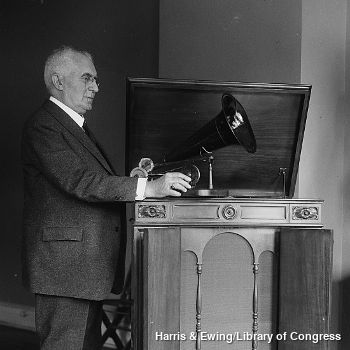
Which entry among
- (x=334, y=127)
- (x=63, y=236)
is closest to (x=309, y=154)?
(x=334, y=127)

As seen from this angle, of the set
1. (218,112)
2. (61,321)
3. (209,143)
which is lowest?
→ (61,321)

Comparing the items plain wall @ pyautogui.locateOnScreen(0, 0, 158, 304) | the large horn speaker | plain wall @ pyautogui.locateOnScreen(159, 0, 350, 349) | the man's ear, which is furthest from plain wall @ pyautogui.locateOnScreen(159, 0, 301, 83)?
the man's ear

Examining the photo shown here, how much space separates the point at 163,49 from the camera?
168 inches

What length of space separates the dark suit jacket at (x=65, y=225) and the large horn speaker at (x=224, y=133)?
0.39 m

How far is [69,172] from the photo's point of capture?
9.21 feet

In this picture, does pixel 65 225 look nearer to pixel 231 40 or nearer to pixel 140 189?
pixel 140 189

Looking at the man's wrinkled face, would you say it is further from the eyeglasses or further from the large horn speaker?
the large horn speaker

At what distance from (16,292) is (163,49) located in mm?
2575

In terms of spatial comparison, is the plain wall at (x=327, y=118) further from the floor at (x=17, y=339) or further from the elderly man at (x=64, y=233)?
the floor at (x=17, y=339)

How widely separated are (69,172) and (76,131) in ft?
0.72

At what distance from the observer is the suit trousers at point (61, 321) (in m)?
2.91

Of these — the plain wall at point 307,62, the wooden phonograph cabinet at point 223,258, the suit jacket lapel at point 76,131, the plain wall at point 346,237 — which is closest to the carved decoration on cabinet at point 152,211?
the wooden phonograph cabinet at point 223,258

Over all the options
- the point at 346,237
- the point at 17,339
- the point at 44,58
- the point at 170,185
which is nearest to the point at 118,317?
the point at 17,339

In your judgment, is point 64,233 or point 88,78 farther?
point 88,78
